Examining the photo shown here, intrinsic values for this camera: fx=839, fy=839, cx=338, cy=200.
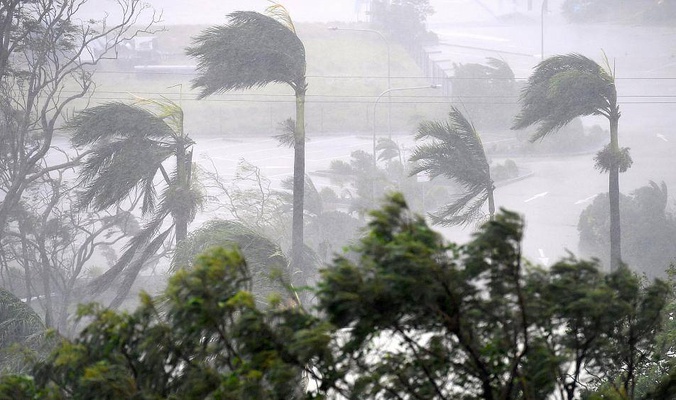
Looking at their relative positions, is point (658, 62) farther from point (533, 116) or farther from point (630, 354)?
point (630, 354)

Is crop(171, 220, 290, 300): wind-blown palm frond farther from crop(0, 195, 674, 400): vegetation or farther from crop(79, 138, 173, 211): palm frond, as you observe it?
crop(0, 195, 674, 400): vegetation

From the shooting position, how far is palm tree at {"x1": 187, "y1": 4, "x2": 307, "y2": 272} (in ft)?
43.7

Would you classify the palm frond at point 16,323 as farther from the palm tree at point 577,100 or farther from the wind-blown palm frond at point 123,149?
the palm tree at point 577,100

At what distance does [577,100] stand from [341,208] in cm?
948

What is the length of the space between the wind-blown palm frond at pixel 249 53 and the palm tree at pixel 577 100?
Result: 420cm

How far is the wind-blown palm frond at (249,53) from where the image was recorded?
13.3 meters

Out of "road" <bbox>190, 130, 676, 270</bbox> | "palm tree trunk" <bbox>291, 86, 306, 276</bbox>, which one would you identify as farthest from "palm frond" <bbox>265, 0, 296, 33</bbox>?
"road" <bbox>190, 130, 676, 270</bbox>

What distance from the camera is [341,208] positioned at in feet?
73.7

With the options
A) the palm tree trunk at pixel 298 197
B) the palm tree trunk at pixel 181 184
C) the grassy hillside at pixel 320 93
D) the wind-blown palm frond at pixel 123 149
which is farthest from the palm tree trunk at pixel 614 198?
the grassy hillside at pixel 320 93

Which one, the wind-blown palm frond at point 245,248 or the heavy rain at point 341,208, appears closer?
the heavy rain at point 341,208

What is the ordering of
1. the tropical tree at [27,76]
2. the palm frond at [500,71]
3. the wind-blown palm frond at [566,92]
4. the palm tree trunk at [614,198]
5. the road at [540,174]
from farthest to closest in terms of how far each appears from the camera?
the palm frond at [500,71]
the road at [540,174]
the tropical tree at [27,76]
the palm tree trunk at [614,198]
the wind-blown palm frond at [566,92]

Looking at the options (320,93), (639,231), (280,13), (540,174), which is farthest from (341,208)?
(280,13)

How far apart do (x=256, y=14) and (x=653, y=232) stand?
1000cm

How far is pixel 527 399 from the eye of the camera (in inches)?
158
